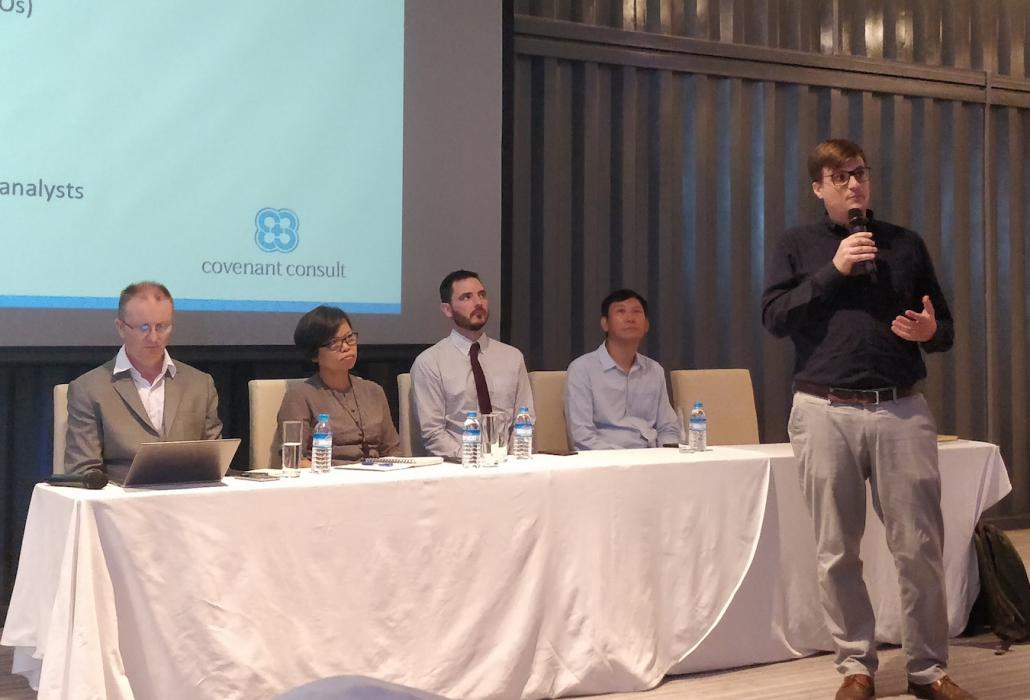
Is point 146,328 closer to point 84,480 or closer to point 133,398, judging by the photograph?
point 133,398

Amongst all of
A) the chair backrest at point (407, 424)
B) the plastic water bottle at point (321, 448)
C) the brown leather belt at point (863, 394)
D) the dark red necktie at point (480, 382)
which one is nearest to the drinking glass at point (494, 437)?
the plastic water bottle at point (321, 448)

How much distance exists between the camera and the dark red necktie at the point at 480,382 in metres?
3.86

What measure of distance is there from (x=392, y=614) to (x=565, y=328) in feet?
7.93

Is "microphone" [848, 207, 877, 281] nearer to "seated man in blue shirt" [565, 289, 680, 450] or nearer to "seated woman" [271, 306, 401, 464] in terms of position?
"seated man in blue shirt" [565, 289, 680, 450]

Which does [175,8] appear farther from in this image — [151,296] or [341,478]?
[341,478]

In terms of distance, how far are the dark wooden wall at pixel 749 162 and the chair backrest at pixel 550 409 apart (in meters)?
0.58

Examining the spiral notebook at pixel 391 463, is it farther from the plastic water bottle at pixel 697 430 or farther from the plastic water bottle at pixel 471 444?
the plastic water bottle at pixel 697 430

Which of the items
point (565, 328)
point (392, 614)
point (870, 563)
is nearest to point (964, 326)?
point (565, 328)

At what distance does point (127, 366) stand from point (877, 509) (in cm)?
220

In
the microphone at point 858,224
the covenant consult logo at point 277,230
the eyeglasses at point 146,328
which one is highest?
the covenant consult logo at point 277,230

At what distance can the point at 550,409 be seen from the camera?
4344 mm

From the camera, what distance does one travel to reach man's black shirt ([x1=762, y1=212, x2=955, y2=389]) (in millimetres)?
2988

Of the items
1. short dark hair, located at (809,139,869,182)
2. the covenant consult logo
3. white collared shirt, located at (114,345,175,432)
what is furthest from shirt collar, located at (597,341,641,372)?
white collared shirt, located at (114,345,175,432)

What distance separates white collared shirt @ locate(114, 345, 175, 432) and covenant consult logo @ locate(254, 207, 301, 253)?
899mm
